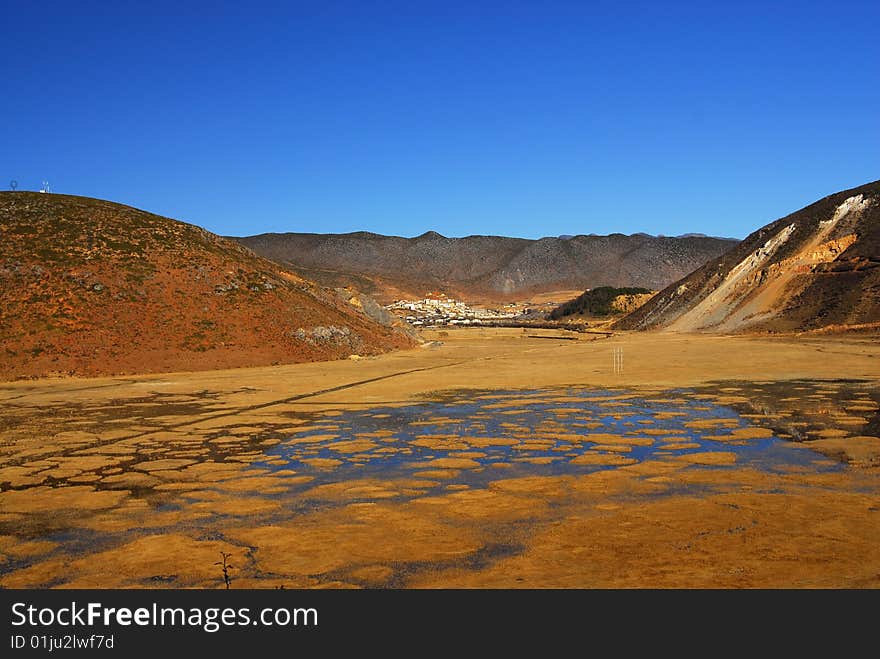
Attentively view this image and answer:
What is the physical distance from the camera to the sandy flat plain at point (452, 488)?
7289mm

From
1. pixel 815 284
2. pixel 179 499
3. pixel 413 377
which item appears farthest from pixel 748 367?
pixel 815 284

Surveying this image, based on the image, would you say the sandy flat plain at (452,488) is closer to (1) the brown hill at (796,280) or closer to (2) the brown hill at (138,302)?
(2) the brown hill at (138,302)

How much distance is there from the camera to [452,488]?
10.7m

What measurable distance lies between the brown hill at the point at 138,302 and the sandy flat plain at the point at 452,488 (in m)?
11.3

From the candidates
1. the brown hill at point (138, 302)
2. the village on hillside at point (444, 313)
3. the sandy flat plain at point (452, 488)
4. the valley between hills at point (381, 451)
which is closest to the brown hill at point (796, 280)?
the valley between hills at point (381, 451)

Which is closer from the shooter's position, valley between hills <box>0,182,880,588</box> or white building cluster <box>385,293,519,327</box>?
valley between hills <box>0,182,880,588</box>

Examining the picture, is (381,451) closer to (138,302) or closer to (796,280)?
(138,302)

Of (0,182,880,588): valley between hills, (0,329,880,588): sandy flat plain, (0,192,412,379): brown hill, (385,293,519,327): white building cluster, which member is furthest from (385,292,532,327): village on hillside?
(0,329,880,588): sandy flat plain

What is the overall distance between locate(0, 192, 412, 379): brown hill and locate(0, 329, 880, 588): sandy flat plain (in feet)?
37.0

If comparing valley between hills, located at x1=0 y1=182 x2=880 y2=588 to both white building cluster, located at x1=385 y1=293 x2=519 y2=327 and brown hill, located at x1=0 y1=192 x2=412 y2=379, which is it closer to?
brown hill, located at x1=0 y1=192 x2=412 y2=379

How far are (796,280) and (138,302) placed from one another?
47066 millimetres

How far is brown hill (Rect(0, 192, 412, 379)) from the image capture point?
33438 mm
